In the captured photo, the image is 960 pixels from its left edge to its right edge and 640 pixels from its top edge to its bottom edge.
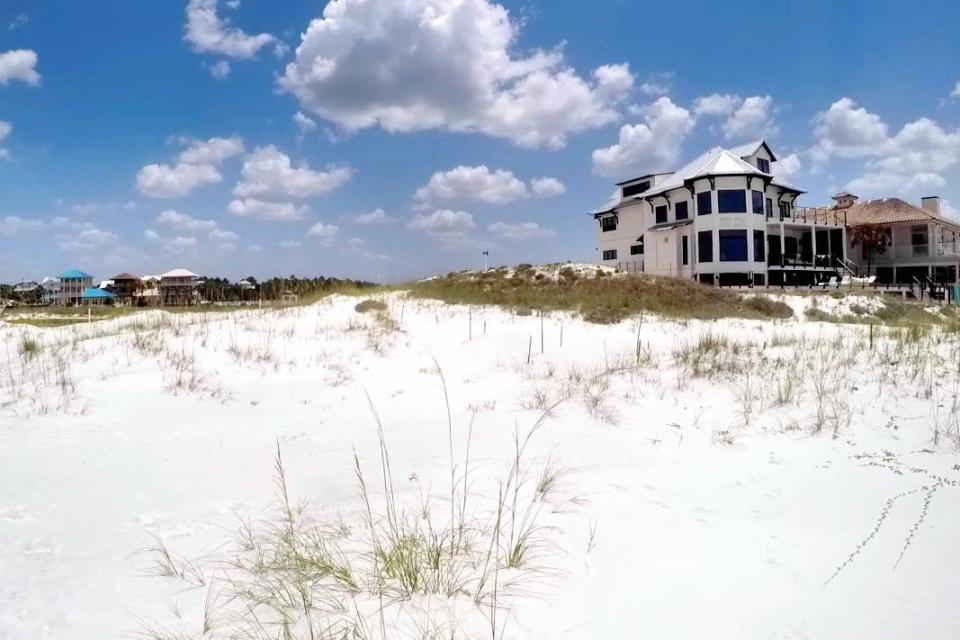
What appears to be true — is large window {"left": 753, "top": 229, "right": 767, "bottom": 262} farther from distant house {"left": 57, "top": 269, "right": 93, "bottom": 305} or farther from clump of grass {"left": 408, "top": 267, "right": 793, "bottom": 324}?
distant house {"left": 57, "top": 269, "right": 93, "bottom": 305}

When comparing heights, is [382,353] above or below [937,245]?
below

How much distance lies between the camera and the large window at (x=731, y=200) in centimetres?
3353

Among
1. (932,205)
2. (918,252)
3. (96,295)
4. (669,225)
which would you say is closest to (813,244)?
(669,225)

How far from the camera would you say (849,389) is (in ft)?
21.7

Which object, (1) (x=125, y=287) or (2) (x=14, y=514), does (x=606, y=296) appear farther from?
(1) (x=125, y=287)

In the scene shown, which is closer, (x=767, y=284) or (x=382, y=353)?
(x=382, y=353)

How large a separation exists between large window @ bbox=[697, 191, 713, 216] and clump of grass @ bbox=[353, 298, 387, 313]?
2645cm

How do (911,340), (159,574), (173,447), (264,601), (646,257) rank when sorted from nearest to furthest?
(264,601) → (159,574) → (173,447) → (911,340) → (646,257)

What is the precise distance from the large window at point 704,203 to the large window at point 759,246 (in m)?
3.32

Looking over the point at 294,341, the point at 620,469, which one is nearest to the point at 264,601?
the point at 620,469

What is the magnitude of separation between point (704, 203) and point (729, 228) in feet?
7.54

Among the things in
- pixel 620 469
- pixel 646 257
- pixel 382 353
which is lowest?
pixel 620 469

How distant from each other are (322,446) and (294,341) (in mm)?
5278

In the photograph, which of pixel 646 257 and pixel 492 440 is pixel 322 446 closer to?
pixel 492 440
